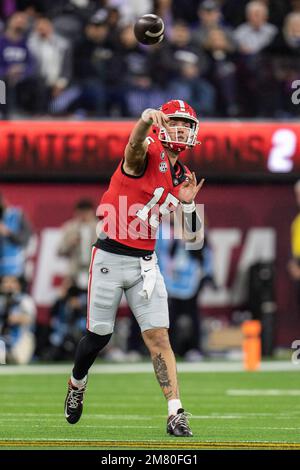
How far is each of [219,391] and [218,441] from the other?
15.6ft

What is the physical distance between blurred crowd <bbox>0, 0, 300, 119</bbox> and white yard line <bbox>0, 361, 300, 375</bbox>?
11.1ft

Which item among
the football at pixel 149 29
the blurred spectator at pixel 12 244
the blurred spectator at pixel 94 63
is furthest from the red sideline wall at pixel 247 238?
the football at pixel 149 29

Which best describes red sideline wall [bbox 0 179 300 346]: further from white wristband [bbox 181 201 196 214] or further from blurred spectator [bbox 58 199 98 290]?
white wristband [bbox 181 201 196 214]

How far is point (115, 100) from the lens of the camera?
18.1 meters

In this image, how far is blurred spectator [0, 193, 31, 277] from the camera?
672 inches

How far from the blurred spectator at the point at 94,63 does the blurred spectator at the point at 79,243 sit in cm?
149

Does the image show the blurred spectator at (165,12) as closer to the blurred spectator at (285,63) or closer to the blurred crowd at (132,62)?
the blurred crowd at (132,62)

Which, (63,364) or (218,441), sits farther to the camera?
(63,364)

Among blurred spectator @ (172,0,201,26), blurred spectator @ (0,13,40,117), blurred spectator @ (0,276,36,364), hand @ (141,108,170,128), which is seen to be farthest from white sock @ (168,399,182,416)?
blurred spectator @ (172,0,201,26)

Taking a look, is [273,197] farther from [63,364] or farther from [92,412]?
[92,412]

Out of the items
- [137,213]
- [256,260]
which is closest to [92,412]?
[137,213]

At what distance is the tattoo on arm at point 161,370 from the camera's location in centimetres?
915

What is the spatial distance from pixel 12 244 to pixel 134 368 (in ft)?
7.30

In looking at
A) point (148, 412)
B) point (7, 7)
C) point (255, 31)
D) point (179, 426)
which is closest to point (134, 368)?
point (148, 412)
